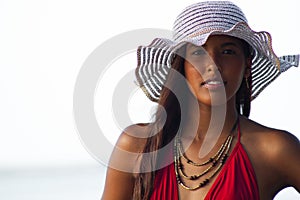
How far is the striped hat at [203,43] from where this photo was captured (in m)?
2.96

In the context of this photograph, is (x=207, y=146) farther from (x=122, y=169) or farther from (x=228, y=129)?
(x=122, y=169)

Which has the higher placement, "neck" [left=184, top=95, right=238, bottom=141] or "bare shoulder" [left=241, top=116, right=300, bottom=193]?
"neck" [left=184, top=95, right=238, bottom=141]

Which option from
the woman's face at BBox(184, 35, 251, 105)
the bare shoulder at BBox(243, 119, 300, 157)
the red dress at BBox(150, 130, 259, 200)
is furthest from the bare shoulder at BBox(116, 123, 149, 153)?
the bare shoulder at BBox(243, 119, 300, 157)

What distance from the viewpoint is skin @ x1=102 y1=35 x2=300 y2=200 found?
2.91 meters

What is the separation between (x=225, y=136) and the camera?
10.1 ft

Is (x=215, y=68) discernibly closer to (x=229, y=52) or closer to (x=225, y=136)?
(x=229, y=52)

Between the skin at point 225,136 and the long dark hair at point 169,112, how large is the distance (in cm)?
4

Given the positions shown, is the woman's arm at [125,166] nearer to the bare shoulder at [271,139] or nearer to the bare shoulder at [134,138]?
the bare shoulder at [134,138]

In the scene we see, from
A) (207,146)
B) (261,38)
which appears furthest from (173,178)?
(261,38)

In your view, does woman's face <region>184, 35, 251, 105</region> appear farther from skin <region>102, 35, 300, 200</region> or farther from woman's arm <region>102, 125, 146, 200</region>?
woman's arm <region>102, 125, 146, 200</region>

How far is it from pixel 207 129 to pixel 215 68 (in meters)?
0.30

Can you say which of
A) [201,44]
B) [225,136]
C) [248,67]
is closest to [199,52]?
[201,44]

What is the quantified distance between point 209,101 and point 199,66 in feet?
0.40

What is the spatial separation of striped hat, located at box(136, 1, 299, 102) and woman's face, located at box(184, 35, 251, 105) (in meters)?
0.04
